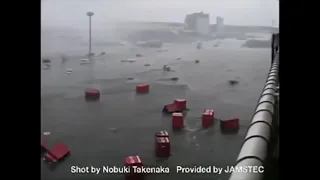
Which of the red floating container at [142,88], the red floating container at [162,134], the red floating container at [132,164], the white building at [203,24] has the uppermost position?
the white building at [203,24]

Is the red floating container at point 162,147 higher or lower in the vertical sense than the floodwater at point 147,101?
lower

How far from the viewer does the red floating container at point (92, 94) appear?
131 centimetres

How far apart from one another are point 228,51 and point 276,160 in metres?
0.45

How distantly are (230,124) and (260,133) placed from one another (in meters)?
0.15

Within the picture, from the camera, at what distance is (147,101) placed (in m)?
1.32

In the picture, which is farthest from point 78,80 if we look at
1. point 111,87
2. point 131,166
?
point 131,166

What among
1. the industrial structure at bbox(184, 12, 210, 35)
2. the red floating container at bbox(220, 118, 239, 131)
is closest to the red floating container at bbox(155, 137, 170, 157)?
the red floating container at bbox(220, 118, 239, 131)

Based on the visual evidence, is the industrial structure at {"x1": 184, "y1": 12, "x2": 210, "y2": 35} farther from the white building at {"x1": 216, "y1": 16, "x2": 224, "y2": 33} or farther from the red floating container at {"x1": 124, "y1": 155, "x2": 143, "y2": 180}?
the red floating container at {"x1": 124, "y1": 155, "x2": 143, "y2": 180}

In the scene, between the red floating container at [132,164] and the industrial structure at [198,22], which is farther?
the industrial structure at [198,22]

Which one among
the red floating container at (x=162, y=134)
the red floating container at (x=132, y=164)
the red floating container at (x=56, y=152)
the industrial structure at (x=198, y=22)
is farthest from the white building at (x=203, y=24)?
the red floating container at (x=56, y=152)

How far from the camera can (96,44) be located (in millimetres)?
1297

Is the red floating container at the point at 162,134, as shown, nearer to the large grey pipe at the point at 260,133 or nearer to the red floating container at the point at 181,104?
the red floating container at the point at 181,104

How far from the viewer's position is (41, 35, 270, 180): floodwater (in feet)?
Answer: 4.12

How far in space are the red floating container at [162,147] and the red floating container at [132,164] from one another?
0.07 meters
